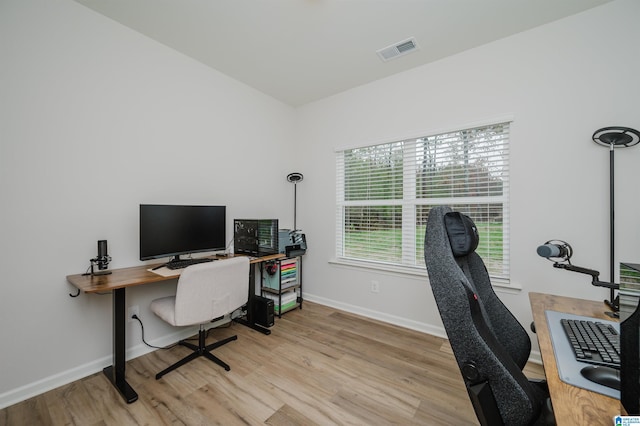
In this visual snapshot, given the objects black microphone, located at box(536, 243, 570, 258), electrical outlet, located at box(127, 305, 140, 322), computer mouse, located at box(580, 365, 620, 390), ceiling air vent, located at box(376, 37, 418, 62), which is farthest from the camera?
ceiling air vent, located at box(376, 37, 418, 62)

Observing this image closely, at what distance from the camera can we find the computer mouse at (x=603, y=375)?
0.74 m

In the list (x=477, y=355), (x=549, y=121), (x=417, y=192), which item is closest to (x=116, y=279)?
(x=477, y=355)

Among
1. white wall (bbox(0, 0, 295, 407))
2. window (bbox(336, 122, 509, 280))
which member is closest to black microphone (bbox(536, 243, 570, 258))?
window (bbox(336, 122, 509, 280))

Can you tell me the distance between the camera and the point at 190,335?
105 inches

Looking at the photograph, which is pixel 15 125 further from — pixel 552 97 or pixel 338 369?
pixel 552 97

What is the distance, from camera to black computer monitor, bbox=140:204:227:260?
2146 millimetres

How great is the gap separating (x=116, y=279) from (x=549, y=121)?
3579 mm

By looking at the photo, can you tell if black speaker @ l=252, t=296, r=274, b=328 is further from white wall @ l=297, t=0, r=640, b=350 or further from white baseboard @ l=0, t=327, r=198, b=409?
white wall @ l=297, t=0, r=640, b=350

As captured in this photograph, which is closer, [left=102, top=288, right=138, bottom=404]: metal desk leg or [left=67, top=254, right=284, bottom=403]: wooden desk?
[left=67, top=254, right=284, bottom=403]: wooden desk

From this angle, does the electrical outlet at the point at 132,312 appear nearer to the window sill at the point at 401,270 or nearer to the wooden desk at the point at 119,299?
the wooden desk at the point at 119,299

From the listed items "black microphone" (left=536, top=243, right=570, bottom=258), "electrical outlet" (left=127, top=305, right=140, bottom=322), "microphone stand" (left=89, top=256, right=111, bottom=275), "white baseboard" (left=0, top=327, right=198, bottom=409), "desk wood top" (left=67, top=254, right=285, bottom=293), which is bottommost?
"white baseboard" (left=0, top=327, right=198, bottom=409)

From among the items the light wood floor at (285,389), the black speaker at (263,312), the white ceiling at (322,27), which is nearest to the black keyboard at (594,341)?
the light wood floor at (285,389)

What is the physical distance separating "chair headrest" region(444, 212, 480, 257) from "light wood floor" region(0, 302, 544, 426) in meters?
1.21

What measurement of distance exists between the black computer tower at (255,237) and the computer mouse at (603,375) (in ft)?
8.13
